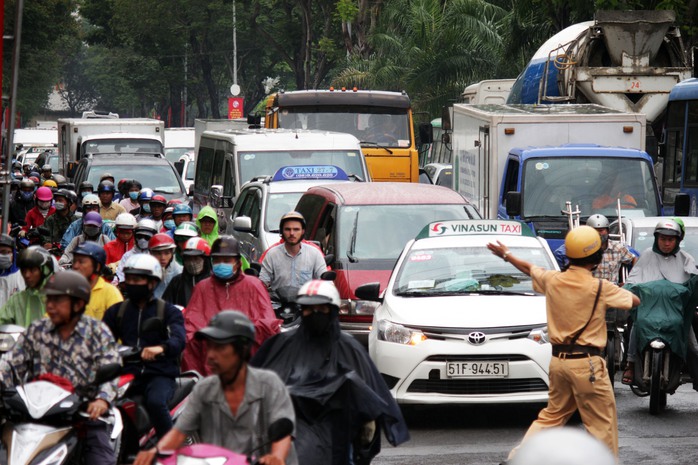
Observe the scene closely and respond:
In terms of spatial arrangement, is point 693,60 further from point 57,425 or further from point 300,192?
point 57,425

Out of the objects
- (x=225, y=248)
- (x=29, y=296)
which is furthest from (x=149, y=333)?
(x=225, y=248)

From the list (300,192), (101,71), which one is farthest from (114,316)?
(101,71)

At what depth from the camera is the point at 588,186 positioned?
1667 centimetres

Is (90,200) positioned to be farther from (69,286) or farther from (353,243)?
(69,286)

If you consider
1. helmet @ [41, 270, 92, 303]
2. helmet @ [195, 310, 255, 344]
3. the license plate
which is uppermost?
helmet @ [195, 310, 255, 344]

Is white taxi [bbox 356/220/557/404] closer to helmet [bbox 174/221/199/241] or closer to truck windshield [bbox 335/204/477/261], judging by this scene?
helmet [bbox 174/221/199/241]

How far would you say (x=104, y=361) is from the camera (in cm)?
673

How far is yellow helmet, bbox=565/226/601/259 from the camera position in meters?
7.90

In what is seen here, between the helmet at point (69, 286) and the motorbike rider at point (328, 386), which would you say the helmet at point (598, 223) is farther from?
the helmet at point (69, 286)

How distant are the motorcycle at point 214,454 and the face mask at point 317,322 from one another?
4.57ft

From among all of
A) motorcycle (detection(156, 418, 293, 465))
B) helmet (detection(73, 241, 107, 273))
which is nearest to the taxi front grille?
helmet (detection(73, 241, 107, 273))

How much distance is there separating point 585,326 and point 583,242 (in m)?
0.48

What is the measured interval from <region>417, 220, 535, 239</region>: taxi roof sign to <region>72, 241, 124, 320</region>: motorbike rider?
13.3ft

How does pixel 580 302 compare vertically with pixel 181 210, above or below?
above
